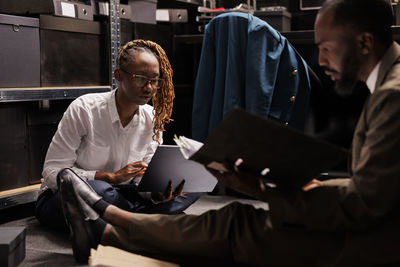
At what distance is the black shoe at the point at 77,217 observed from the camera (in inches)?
62.3

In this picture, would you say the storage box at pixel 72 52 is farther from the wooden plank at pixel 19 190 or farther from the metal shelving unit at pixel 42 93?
the wooden plank at pixel 19 190

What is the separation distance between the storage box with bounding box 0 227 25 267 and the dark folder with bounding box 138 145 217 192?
1.35 ft

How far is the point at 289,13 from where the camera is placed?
295 cm

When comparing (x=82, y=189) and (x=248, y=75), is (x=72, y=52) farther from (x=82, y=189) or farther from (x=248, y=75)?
(x=82, y=189)


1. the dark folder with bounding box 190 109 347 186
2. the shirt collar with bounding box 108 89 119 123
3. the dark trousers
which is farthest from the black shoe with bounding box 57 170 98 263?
the dark folder with bounding box 190 109 347 186

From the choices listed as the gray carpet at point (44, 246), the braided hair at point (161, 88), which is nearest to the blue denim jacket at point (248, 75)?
the braided hair at point (161, 88)

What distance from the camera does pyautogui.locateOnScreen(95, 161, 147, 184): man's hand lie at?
1.89m

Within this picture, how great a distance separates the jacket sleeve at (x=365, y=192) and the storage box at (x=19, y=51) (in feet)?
4.90

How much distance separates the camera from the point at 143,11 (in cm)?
302

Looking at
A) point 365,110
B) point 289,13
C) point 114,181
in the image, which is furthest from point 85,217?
point 289,13

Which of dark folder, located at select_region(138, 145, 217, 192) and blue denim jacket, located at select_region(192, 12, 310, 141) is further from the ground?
blue denim jacket, located at select_region(192, 12, 310, 141)

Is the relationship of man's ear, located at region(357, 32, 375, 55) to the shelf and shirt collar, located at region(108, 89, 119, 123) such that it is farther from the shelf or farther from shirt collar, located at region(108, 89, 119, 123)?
the shelf

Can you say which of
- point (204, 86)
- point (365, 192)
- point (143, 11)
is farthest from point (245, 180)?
point (143, 11)

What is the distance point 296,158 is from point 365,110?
0.19 metres
